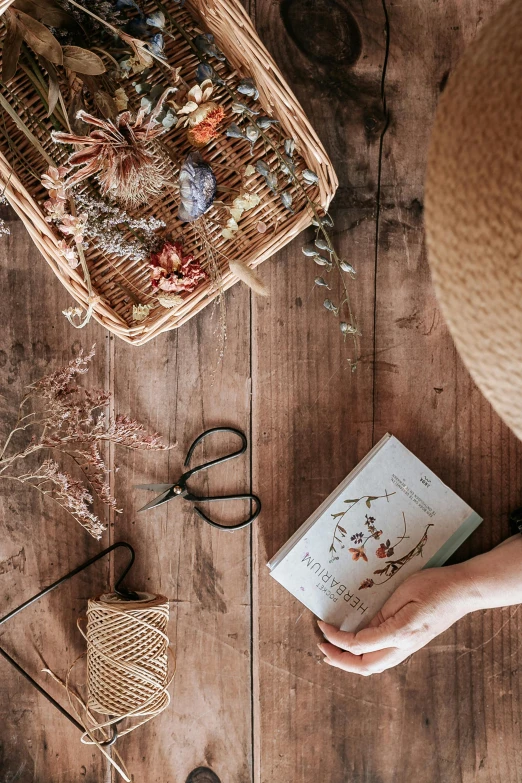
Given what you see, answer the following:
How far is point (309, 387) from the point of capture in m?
1.06

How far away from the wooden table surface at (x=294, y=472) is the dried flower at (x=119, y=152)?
0.88ft

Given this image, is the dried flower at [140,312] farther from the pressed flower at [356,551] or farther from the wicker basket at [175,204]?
the pressed flower at [356,551]

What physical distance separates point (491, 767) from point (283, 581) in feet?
1.62

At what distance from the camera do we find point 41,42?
79 cm

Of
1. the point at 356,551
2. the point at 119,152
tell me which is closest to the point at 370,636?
the point at 356,551

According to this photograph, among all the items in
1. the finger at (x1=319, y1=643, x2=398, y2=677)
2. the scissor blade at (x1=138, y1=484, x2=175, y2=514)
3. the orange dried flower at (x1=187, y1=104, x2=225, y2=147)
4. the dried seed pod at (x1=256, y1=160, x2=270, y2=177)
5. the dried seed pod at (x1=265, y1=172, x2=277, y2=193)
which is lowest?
the finger at (x1=319, y1=643, x2=398, y2=677)

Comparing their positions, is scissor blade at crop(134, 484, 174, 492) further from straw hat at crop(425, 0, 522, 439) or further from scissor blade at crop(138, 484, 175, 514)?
straw hat at crop(425, 0, 522, 439)

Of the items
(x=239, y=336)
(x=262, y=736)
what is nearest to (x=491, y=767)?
(x=262, y=736)

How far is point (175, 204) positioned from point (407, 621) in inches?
29.6

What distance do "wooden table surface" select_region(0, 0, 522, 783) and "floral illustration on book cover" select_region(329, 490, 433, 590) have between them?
0.07m

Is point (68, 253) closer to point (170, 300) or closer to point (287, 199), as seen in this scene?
point (170, 300)

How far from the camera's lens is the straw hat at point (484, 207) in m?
0.29

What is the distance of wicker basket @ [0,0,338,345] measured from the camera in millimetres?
875

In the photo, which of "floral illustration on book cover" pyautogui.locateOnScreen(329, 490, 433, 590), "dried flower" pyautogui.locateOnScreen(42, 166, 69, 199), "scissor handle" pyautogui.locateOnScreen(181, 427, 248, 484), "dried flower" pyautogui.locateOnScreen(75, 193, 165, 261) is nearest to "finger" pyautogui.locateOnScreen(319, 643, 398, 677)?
"floral illustration on book cover" pyautogui.locateOnScreen(329, 490, 433, 590)
